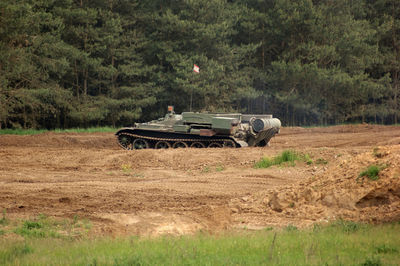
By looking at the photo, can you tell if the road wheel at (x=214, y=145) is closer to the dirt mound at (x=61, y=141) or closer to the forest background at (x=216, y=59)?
the dirt mound at (x=61, y=141)

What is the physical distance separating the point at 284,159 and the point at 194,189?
4.70 metres

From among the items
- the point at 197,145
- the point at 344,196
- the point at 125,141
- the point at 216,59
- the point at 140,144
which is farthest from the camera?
the point at 216,59

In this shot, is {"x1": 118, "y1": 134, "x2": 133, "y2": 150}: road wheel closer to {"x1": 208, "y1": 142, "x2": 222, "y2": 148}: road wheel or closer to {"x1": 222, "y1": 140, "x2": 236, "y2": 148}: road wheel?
{"x1": 208, "y1": 142, "x2": 222, "y2": 148}: road wheel

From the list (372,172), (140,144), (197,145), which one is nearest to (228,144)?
(197,145)

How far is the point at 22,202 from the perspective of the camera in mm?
10742

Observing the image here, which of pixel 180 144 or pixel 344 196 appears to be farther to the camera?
pixel 180 144

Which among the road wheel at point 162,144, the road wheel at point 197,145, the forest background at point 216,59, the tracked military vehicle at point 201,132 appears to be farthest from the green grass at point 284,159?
the forest background at point 216,59

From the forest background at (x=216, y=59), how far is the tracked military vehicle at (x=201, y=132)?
982cm

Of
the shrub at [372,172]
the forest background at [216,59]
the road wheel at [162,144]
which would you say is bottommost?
the road wheel at [162,144]

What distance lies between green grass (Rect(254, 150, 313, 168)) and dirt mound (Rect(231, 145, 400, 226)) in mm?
4802

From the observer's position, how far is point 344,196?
9344mm

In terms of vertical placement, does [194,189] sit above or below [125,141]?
below

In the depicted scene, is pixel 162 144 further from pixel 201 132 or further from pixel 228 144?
pixel 228 144

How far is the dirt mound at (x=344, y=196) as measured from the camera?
8828 millimetres
